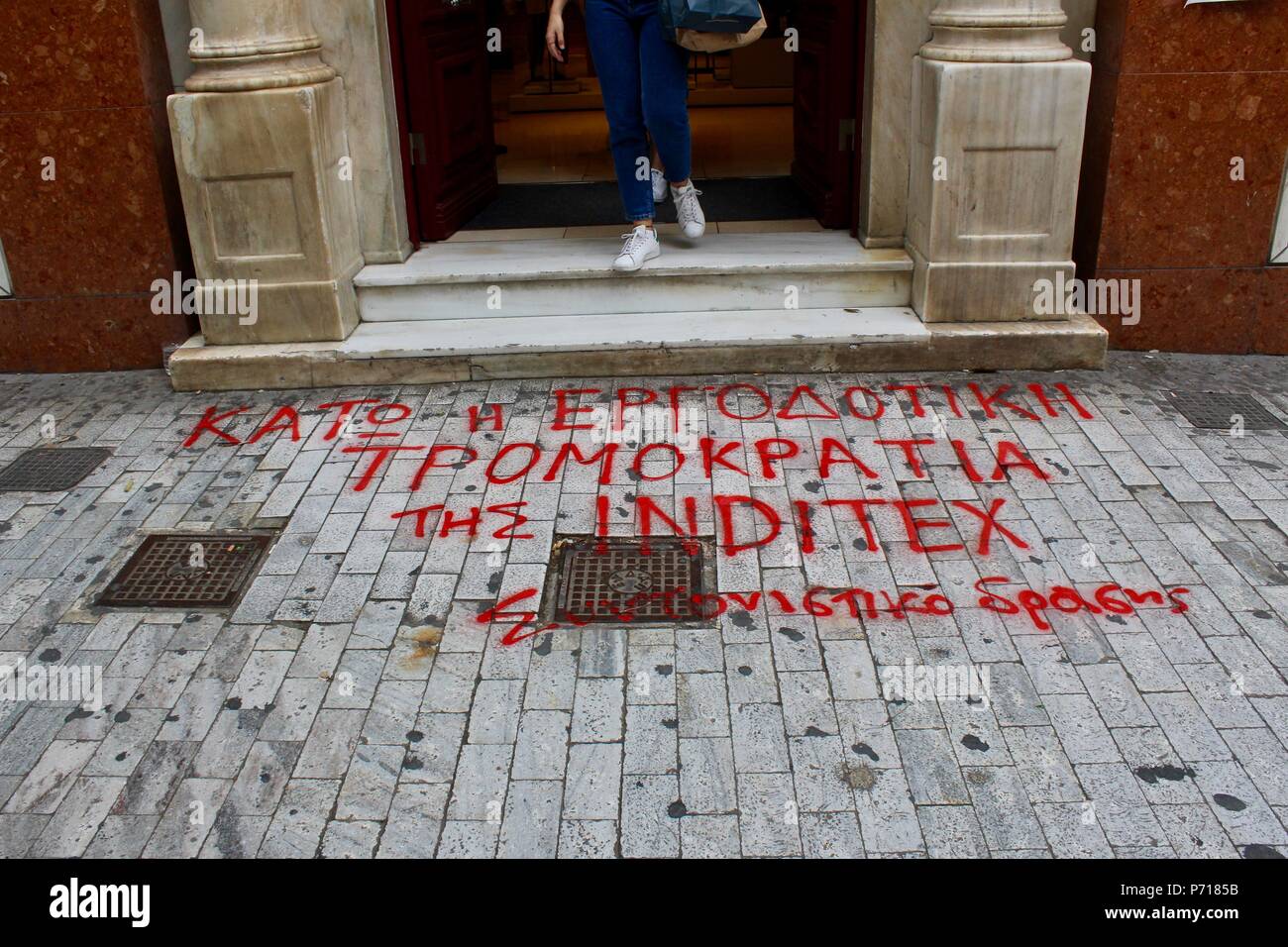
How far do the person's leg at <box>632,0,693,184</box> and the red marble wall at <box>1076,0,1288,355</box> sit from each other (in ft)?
6.67

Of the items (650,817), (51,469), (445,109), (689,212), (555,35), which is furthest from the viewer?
(445,109)

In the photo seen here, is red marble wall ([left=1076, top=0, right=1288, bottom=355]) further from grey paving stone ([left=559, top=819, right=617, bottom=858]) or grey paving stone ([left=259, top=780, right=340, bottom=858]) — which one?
grey paving stone ([left=259, top=780, right=340, bottom=858])

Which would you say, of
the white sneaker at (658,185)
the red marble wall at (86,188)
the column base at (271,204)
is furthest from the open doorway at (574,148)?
the red marble wall at (86,188)

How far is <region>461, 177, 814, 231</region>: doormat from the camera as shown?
22.2 ft

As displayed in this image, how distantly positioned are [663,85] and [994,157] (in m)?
1.60

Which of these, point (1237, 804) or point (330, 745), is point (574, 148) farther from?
point (1237, 804)

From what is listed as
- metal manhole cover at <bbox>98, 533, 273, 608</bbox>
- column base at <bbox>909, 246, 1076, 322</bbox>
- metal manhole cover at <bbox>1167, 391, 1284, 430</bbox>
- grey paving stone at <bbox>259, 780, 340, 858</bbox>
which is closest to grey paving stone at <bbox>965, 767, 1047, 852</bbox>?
grey paving stone at <bbox>259, 780, 340, 858</bbox>

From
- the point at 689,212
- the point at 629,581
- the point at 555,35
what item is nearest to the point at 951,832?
the point at 629,581

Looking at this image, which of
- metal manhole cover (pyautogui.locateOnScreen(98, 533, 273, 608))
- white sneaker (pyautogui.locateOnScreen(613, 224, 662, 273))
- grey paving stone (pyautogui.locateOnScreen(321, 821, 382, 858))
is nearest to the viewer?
grey paving stone (pyautogui.locateOnScreen(321, 821, 382, 858))

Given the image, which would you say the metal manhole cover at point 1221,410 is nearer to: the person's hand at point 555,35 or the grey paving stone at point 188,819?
the person's hand at point 555,35

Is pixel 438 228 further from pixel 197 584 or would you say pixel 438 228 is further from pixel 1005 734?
pixel 1005 734

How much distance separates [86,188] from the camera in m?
5.64

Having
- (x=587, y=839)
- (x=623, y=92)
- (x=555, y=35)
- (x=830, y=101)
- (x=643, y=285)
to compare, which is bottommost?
(x=587, y=839)

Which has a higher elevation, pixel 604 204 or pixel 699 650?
pixel 604 204
